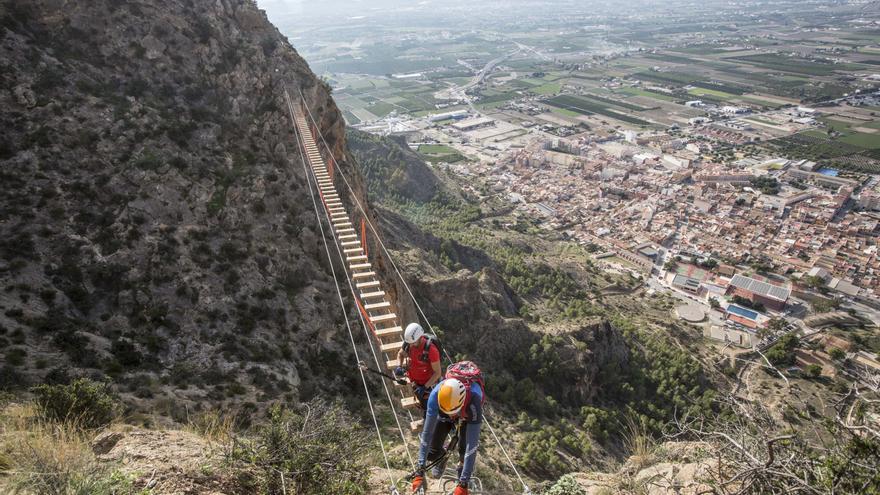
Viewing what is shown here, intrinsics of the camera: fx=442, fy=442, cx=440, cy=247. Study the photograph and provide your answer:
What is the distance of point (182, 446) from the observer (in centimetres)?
766

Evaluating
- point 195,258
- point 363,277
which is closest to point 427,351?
point 363,277

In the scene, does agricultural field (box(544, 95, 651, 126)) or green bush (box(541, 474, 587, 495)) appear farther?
agricultural field (box(544, 95, 651, 126))

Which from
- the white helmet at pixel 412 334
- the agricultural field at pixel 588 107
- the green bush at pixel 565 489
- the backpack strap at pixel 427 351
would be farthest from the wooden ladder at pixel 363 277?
the agricultural field at pixel 588 107

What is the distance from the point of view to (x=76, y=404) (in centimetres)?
781

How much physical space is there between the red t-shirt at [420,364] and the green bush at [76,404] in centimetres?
553

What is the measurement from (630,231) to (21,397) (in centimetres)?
7654

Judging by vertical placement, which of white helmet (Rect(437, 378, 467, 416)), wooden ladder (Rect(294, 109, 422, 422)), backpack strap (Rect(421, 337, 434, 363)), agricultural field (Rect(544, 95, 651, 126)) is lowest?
agricultural field (Rect(544, 95, 651, 126))

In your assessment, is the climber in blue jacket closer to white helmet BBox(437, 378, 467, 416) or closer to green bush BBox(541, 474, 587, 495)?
white helmet BBox(437, 378, 467, 416)

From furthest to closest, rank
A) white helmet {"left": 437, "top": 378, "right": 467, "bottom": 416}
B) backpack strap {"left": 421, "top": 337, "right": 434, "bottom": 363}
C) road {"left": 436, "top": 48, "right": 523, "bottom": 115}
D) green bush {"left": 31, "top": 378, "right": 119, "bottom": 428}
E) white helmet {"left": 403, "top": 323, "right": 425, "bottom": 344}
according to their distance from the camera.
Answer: road {"left": 436, "top": 48, "right": 523, "bottom": 115} < backpack strap {"left": 421, "top": 337, "right": 434, "bottom": 363} < white helmet {"left": 403, "top": 323, "right": 425, "bottom": 344} < green bush {"left": 31, "top": 378, "right": 119, "bottom": 428} < white helmet {"left": 437, "top": 378, "right": 467, "bottom": 416}

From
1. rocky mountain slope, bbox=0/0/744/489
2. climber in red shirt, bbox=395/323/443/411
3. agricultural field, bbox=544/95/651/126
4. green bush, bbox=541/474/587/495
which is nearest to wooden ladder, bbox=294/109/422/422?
rocky mountain slope, bbox=0/0/744/489

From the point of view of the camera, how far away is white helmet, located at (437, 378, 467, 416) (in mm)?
A: 6289

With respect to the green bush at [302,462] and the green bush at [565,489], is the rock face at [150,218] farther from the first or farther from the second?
the green bush at [565,489]

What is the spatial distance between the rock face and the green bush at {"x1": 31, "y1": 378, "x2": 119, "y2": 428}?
79.3 inches

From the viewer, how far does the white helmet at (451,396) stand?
20.6 ft
